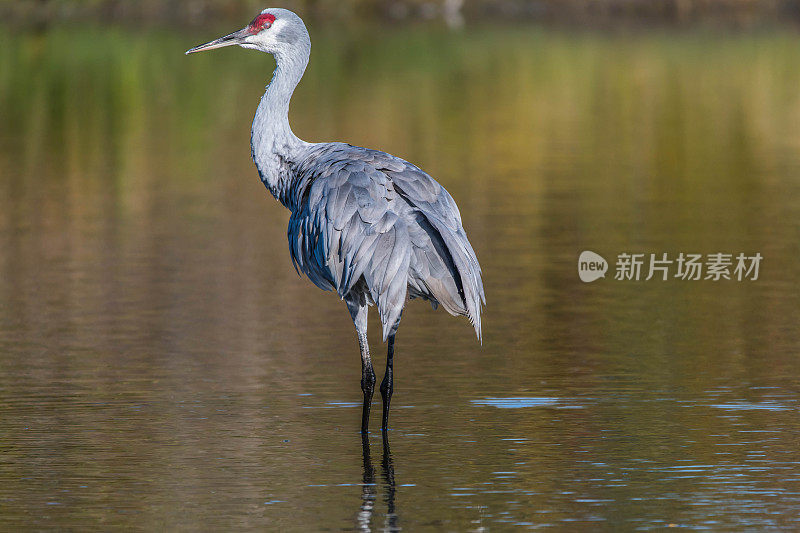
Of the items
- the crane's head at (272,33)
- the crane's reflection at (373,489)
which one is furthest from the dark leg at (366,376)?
the crane's head at (272,33)

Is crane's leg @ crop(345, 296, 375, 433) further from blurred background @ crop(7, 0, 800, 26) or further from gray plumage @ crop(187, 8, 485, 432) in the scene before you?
blurred background @ crop(7, 0, 800, 26)

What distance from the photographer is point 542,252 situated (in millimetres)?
15461

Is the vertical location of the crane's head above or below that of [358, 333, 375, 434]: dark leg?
above

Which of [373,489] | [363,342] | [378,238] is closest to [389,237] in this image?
[378,238]

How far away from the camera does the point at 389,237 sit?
883 centimetres

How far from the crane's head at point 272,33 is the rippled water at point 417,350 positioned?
215 centimetres

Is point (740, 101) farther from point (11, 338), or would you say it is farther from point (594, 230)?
point (11, 338)

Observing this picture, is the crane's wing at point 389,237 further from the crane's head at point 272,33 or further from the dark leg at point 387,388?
the crane's head at point 272,33

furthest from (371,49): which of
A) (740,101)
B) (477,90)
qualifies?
(740,101)

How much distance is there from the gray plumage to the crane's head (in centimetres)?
92

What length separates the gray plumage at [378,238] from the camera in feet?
28.8

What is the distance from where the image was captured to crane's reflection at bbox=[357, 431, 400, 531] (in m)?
7.24
